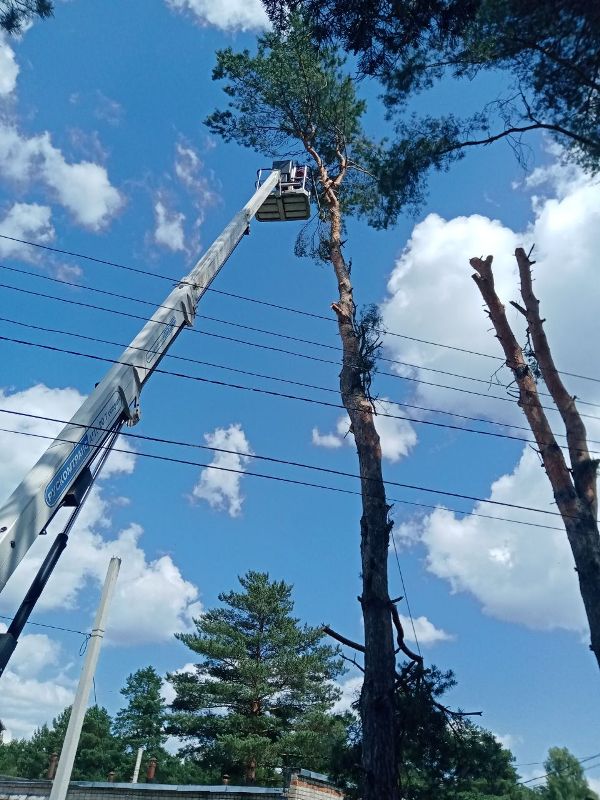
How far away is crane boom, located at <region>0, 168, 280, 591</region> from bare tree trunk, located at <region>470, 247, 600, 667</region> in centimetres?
509

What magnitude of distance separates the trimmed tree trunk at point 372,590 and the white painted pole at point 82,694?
9.06ft

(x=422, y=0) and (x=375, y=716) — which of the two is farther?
(x=422, y=0)

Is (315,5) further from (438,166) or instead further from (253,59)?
(253,59)

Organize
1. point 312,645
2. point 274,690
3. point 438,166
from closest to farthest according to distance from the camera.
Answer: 1. point 438,166
2. point 274,690
3. point 312,645

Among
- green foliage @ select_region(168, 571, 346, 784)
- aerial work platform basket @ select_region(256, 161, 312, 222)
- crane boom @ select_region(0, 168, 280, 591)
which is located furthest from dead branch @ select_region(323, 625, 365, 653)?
green foliage @ select_region(168, 571, 346, 784)

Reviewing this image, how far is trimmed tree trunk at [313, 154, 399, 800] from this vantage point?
605 cm

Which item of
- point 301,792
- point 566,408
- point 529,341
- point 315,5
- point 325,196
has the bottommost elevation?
point 301,792

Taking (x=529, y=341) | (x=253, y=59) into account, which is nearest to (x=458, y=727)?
(x=529, y=341)

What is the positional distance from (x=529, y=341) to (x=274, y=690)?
15610 mm

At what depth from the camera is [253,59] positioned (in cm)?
1276

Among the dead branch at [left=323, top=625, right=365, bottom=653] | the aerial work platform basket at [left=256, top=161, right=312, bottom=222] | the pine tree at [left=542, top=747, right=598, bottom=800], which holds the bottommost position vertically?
the dead branch at [left=323, top=625, right=365, bottom=653]

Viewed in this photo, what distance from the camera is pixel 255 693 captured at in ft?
67.2

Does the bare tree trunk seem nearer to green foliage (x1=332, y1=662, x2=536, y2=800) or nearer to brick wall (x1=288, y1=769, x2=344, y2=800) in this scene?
green foliage (x1=332, y1=662, x2=536, y2=800)

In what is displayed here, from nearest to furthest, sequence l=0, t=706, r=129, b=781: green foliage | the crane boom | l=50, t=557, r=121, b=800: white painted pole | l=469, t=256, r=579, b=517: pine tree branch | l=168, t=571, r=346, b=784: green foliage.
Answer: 1. the crane boom
2. l=50, t=557, r=121, b=800: white painted pole
3. l=469, t=256, r=579, b=517: pine tree branch
4. l=168, t=571, r=346, b=784: green foliage
5. l=0, t=706, r=129, b=781: green foliage
